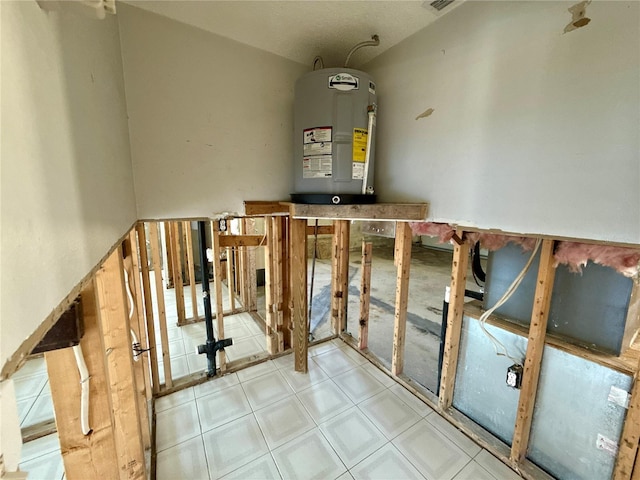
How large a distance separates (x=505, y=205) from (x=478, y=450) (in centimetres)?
160

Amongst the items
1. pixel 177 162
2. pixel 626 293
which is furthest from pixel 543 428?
pixel 177 162

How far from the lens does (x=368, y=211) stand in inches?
63.8

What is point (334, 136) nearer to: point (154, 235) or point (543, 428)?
point (154, 235)

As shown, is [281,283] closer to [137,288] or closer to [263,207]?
[263,207]

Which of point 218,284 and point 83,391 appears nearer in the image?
point 83,391

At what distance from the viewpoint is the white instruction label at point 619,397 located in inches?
49.0

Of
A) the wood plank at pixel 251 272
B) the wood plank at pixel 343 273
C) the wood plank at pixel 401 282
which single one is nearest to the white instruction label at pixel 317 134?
the wood plank at pixel 401 282

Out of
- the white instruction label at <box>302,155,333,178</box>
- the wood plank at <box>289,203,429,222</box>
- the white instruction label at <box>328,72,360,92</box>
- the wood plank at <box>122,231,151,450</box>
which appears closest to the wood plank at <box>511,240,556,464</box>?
the wood plank at <box>289,203,429,222</box>

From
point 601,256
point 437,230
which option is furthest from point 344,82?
point 601,256

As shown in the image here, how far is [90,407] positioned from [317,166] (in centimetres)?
146

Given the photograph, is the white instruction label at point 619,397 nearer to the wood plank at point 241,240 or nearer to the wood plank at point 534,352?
the wood plank at point 534,352

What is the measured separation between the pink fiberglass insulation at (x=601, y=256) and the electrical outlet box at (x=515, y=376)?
0.67m

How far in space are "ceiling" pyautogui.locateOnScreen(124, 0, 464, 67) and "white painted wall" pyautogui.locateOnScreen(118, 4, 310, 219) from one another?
9 cm

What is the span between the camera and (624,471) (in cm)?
122
